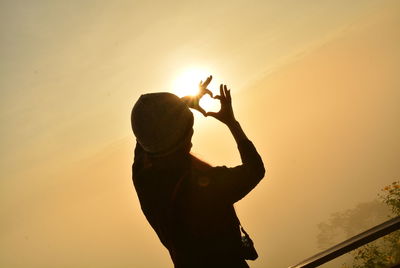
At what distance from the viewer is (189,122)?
1887 millimetres

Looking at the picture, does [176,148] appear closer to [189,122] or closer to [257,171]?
[189,122]

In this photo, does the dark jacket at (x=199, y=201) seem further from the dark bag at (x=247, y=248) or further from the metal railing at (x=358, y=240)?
the metal railing at (x=358, y=240)

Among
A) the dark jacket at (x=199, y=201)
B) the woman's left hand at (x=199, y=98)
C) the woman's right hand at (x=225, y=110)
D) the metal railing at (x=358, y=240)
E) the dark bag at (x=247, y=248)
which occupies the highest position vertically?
the woman's left hand at (x=199, y=98)

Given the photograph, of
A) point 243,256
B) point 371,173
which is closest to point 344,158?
point 371,173

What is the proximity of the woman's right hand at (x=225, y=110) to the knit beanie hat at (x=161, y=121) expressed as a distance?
1.16 ft

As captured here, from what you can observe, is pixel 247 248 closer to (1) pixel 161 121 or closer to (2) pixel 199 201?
(2) pixel 199 201

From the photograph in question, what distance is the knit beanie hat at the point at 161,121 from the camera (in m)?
1.79

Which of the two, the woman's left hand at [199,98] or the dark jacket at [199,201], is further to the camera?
the woman's left hand at [199,98]

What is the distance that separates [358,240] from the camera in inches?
94.0

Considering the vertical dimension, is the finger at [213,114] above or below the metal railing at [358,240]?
above

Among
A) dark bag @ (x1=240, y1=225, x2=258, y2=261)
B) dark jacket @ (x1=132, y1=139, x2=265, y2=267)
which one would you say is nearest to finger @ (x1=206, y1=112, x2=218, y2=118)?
dark jacket @ (x1=132, y1=139, x2=265, y2=267)

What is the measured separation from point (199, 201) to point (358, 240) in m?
1.37

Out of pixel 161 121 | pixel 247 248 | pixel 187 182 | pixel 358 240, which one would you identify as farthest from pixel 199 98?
pixel 358 240

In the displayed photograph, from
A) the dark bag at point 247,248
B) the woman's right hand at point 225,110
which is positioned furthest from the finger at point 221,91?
the dark bag at point 247,248
